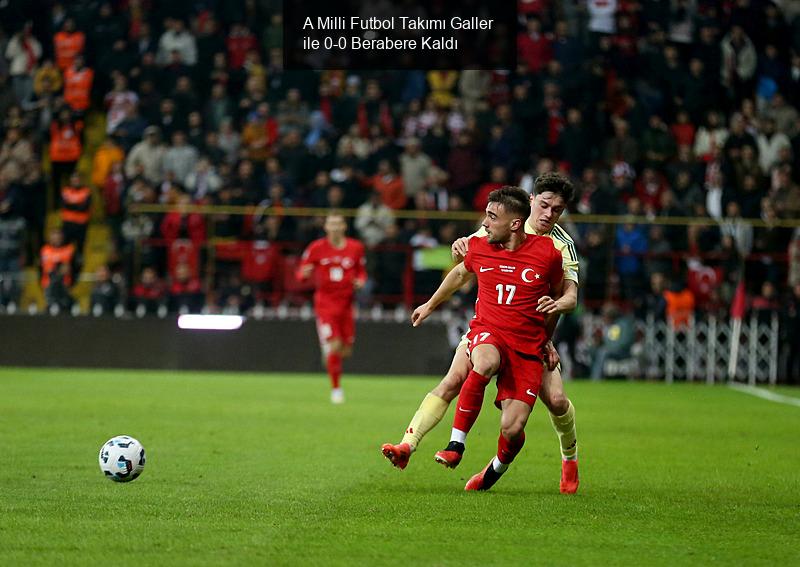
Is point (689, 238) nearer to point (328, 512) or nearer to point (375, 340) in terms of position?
point (375, 340)

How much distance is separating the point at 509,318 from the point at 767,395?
561 inches

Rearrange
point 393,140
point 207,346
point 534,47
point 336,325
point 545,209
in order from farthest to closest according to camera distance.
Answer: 1. point 534,47
2. point 393,140
3. point 207,346
4. point 336,325
5. point 545,209

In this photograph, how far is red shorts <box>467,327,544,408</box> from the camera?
8.72m

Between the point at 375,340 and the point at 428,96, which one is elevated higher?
the point at 428,96

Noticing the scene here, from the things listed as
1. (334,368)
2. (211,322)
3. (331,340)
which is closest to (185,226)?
(211,322)

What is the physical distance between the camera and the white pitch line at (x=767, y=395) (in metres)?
20.5

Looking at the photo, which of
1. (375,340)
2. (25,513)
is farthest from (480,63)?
(25,513)

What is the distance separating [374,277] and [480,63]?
880cm

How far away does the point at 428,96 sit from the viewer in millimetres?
27328

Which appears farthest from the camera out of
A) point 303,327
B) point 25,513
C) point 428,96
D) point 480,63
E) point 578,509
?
point 428,96

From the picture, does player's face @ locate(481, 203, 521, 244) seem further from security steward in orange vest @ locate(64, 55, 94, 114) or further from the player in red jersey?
security steward in orange vest @ locate(64, 55, 94, 114)

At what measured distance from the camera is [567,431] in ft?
29.8

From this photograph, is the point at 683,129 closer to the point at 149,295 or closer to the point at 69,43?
the point at 149,295

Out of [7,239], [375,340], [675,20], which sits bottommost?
[375,340]
